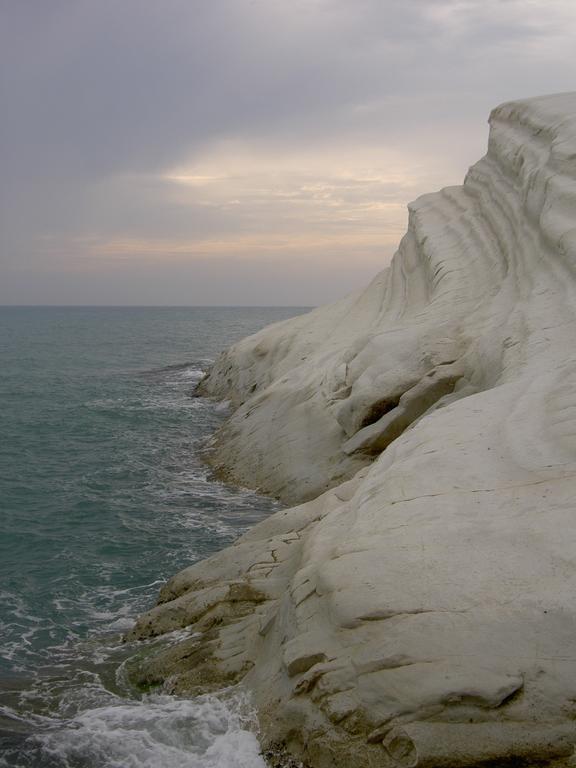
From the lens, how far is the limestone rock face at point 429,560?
16.7 feet

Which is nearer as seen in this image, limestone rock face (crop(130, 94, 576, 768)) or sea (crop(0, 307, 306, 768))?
limestone rock face (crop(130, 94, 576, 768))

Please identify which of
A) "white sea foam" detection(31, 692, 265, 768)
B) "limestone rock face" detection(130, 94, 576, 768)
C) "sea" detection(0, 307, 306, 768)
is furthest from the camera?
"sea" detection(0, 307, 306, 768)

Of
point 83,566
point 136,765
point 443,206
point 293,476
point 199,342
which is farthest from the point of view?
point 199,342

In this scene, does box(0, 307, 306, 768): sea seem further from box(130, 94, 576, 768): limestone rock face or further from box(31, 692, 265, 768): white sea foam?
box(130, 94, 576, 768): limestone rock face

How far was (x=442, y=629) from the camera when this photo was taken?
5391mm

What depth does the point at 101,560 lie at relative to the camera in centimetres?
1216

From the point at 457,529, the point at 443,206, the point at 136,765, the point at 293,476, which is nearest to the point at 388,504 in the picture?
the point at 457,529

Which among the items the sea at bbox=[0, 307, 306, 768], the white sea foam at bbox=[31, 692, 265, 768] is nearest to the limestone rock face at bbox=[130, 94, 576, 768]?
the white sea foam at bbox=[31, 692, 265, 768]

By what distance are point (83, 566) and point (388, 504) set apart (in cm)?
647

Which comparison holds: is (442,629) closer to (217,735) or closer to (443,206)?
(217,735)

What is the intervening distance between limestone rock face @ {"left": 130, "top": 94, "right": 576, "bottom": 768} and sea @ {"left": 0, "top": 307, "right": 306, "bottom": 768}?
539 mm

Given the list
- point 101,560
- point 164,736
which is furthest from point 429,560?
point 101,560

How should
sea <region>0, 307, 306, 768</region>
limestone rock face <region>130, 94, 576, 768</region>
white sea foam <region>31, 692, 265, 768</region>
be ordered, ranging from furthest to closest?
1. sea <region>0, 307, 306, 768</region>
2. white sea foam <region>31, 692, 265, 768</region>
3. limestone rock face <region>130, 94, 576, 768</region>

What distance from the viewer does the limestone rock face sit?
5.08 m
